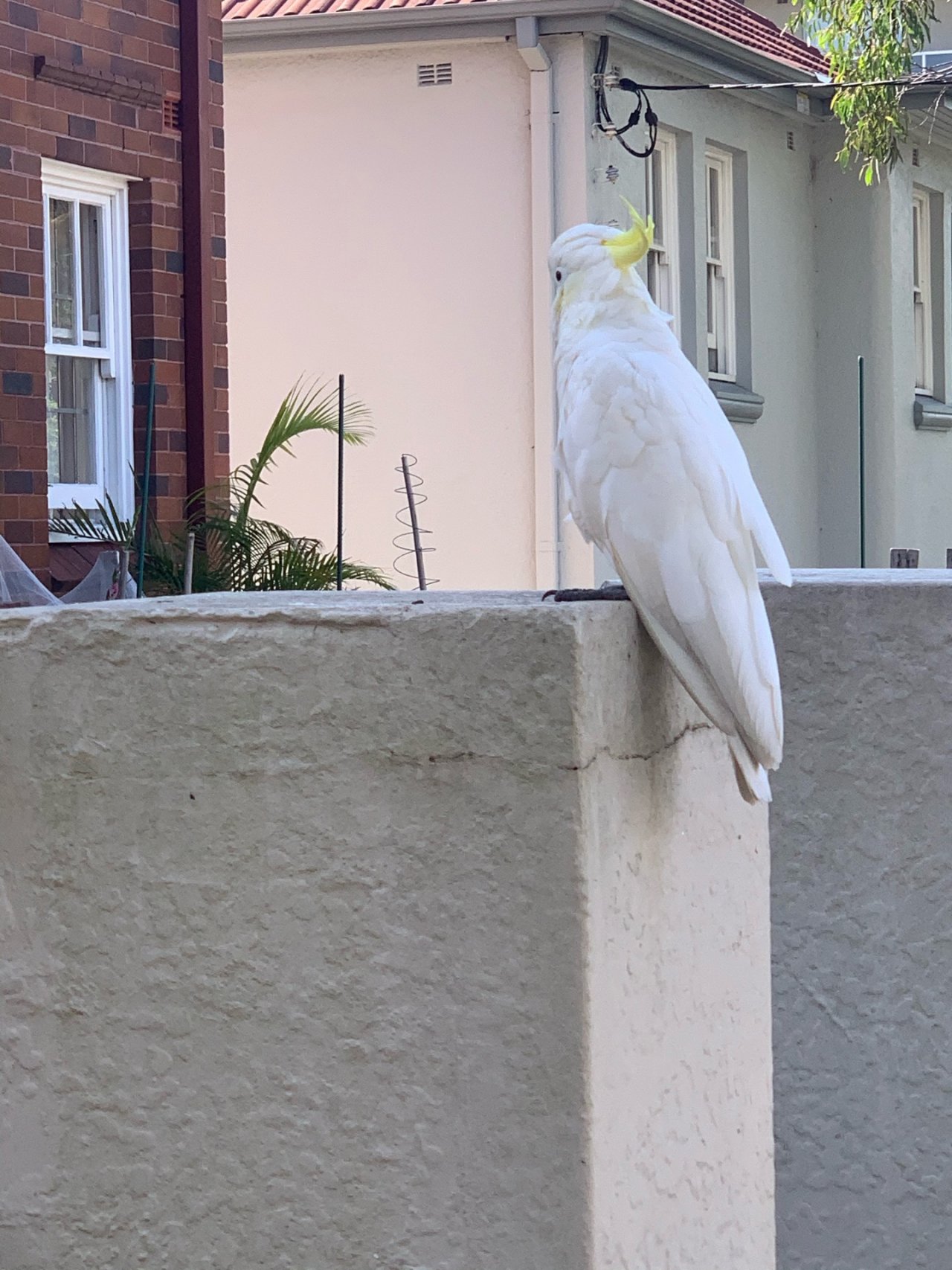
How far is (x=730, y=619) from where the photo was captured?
270 cm

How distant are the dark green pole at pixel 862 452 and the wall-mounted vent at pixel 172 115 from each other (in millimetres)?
7901

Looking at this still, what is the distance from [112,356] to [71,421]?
38cm

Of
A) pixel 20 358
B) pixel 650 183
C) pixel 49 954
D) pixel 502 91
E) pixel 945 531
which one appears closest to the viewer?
pixel 49 954

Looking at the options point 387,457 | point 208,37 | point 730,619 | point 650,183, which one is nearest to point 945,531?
point 650,183

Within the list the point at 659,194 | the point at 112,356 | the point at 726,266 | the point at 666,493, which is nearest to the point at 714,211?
the point at 726,266

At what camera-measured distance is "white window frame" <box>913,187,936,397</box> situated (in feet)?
61.1

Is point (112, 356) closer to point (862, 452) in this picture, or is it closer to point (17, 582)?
point (17, 582)

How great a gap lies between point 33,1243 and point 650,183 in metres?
12.8

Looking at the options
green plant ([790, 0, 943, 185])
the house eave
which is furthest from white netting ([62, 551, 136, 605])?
green plant ([790, 0, 943, 185])

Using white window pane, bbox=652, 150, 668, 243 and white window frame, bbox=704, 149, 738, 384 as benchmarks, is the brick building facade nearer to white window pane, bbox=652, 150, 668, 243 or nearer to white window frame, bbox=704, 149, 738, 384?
white window pane, bbox=652, 150, 668, 243

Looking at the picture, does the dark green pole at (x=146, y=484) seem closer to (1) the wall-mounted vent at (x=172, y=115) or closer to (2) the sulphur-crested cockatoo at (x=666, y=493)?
(1) the wall-mounted vent at (x=172, y=115)

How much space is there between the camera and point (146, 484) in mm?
9234

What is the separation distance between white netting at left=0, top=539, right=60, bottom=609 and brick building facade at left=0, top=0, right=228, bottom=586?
81 cm

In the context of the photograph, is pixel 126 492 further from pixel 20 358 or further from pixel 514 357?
pixel 514 357
